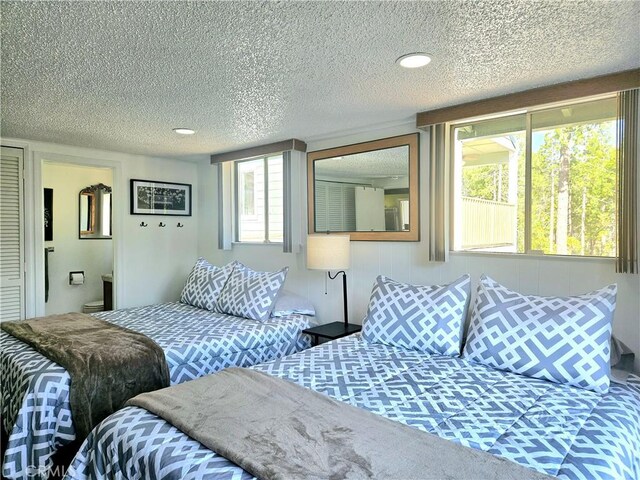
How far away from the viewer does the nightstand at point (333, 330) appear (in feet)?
10.2

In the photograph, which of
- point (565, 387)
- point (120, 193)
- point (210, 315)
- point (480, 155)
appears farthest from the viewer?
point (120, 193)

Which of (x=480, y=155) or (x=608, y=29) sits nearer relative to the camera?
(x=608, y=29)

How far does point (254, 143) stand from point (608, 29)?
9.79ft

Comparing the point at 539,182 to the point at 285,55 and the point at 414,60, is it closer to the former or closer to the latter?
the point at 414,60

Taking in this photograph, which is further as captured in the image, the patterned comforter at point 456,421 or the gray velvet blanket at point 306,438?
the patterned comforter at point 456,421

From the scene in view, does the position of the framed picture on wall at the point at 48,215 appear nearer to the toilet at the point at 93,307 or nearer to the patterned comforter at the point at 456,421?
the toilet at the point at 93,307

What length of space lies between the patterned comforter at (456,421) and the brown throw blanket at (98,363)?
58 centimetres

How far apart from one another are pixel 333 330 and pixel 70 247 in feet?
Result: 13.7

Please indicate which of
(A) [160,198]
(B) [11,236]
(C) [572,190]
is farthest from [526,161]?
(B) [11,236]

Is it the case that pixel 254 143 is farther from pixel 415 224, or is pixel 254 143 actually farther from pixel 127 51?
pixel 127 51

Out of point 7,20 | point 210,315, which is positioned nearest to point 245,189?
point 210,315

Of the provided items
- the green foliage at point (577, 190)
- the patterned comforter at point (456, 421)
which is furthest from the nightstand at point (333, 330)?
the green foliage at point (577, 190)

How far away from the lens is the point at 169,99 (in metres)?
2.60

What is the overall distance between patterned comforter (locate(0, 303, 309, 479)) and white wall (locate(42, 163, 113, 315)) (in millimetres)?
2419
